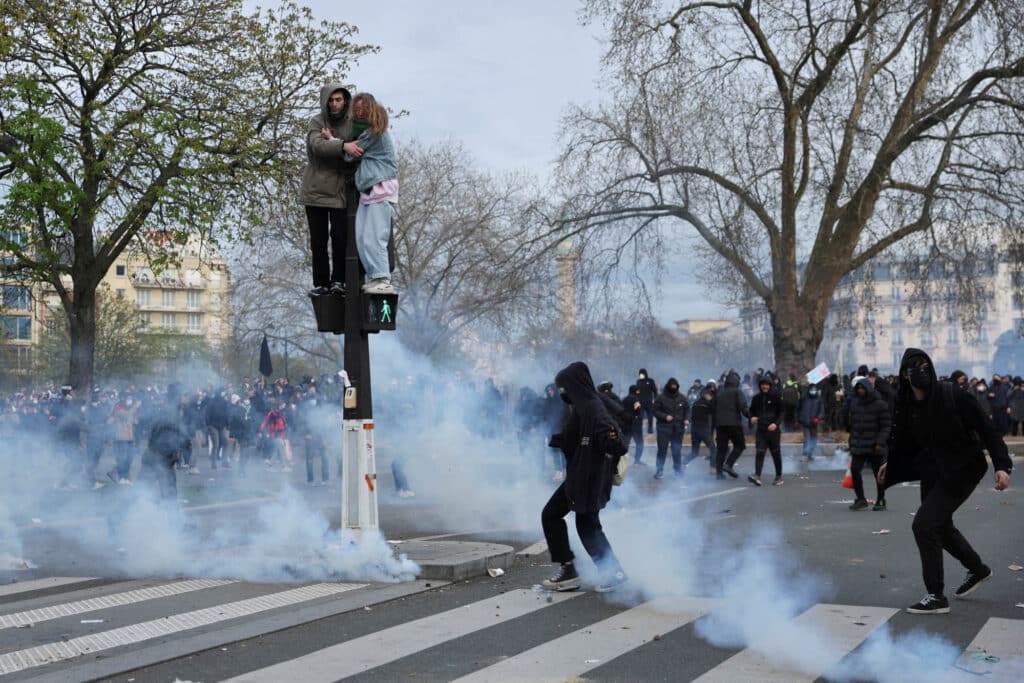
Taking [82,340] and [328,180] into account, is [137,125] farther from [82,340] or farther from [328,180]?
[328,180]

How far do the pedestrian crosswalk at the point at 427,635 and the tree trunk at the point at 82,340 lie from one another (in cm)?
1145

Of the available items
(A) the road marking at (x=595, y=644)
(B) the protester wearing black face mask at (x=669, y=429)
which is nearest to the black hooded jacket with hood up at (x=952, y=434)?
(A) the road marking at (x=595, y=644)

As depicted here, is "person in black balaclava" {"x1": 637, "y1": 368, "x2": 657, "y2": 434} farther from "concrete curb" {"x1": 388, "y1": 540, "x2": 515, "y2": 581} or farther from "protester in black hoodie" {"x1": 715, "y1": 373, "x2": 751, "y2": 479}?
"concrete curb" {"x1": 388, "y1": 540, "x2": 515, "y2": 581}

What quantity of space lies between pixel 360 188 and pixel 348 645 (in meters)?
3.94

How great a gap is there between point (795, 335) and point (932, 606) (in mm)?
23147

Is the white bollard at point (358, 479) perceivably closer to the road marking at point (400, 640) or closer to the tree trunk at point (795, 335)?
the road marking at point (400, 640)

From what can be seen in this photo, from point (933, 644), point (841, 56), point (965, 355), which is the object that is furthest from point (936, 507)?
point (965, 355)

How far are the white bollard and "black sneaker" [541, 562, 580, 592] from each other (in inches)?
64.2

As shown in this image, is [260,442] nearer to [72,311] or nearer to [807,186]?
[72,311]

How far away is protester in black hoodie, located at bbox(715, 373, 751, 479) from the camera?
1906 cm

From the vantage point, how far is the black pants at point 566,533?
839 cm

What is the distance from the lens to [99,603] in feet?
27.3

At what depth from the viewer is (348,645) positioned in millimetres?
6746

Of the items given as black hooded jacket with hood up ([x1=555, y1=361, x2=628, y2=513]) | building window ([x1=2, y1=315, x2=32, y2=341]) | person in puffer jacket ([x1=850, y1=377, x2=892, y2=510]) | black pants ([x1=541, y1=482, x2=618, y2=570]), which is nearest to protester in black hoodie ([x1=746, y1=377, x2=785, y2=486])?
person in puffer jacket ([x1=850, y1=377, x2=892, y2=510])
